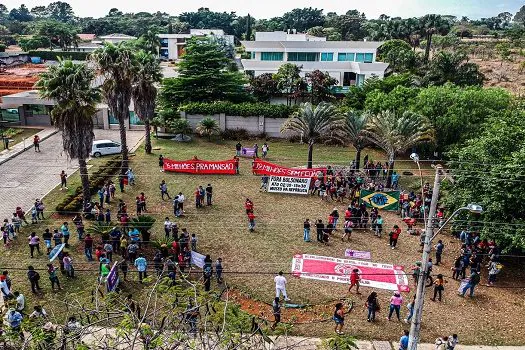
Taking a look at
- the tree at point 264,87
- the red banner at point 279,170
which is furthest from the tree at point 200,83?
the red banner at point 279,170

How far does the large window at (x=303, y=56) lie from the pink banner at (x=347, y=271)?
147ft

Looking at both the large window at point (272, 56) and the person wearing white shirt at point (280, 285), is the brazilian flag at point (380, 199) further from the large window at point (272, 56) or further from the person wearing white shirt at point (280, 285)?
the large window at point (272, 56)

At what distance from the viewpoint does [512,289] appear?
20.5 m

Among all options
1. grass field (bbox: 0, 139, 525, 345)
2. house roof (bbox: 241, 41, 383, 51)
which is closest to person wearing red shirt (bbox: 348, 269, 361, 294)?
grass field (bbox: 0, 139, 525, 345)

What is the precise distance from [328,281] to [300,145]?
20.8 m

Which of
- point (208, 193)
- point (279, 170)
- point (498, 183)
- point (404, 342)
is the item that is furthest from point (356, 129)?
point (404, 342)

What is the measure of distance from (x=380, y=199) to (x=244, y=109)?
18.3 metres

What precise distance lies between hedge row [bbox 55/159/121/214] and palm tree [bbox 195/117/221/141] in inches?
342

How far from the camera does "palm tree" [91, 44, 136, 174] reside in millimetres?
28250

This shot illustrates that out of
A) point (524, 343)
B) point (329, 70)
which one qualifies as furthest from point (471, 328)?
point (329, 70)

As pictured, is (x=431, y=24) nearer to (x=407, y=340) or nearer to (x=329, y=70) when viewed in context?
(x=329, y=70)

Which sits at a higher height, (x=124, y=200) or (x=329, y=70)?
(x=329, y=70)

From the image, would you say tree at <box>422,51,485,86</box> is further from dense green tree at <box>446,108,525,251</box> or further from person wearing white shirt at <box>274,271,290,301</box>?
person wearing white shirt at <box>274,271,290,301</box>

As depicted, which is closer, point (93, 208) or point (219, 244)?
point (219, 244)
